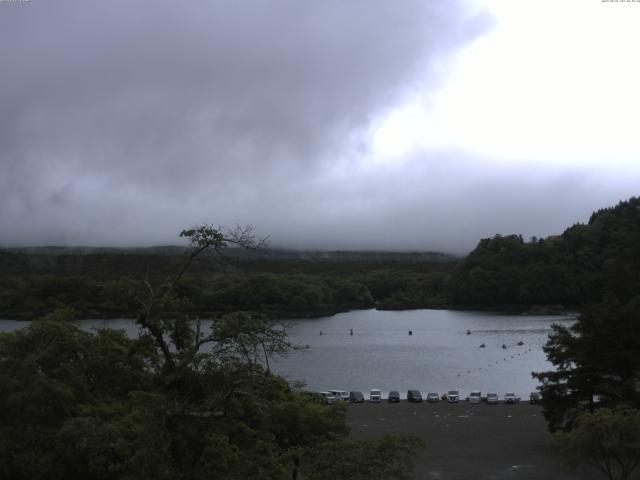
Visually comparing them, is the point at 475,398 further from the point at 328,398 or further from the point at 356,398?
the point at 328,398

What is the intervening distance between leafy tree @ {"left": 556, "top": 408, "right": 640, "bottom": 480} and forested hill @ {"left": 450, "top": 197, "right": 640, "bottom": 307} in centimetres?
11395

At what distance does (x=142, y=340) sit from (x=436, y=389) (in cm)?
4600

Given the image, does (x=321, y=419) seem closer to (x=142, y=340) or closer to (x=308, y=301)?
(x=142, y=340)

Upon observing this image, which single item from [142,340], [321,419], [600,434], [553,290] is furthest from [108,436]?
[553,290]

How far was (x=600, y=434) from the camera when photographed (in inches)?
776

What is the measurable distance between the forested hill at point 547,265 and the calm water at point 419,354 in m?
14.3

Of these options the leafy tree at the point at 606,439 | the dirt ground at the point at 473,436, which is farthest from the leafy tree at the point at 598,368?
the leafy tree at the point at 606,439

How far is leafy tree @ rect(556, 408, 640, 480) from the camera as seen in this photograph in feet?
63.7

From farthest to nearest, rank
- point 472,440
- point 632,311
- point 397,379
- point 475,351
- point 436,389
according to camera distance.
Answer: point 475,351
point 397,379
point 436,389
point 472,440
point 632,311

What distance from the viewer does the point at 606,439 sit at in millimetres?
19531

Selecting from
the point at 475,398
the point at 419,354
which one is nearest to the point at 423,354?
the point at 419,354

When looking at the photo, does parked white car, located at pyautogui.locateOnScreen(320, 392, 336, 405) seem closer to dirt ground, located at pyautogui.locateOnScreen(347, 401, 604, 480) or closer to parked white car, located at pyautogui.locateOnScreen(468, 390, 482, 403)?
dirt ground, located at pyautogui.locateOnScreen(347, 401, 604, 480)

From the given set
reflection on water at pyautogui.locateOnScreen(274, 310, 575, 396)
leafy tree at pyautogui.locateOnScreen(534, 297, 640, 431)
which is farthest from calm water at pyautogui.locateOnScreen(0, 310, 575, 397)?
leafy tree at pyautogui.locateOnScreen(534, 297, 640, 431)

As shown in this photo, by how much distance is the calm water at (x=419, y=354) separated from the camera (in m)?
58.2
